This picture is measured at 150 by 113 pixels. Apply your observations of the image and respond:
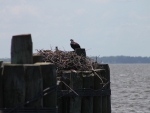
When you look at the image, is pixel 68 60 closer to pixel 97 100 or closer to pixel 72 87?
pixel 97 100

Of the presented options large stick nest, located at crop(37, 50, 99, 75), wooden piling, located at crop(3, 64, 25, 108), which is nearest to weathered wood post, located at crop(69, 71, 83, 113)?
large stick nest, located at crop(37, 50, 99, 75)

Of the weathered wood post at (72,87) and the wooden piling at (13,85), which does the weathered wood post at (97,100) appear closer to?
the weathered wood post at (72,87)

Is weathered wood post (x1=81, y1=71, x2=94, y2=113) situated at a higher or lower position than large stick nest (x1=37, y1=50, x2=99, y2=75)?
lower

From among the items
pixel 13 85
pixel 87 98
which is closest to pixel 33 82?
pixel 13 85

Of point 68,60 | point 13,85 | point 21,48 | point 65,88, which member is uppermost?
point 21,48

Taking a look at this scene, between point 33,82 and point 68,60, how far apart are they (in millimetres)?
5236

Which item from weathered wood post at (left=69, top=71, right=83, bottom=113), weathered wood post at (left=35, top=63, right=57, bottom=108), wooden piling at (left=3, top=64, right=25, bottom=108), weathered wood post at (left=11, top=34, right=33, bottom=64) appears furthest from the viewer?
weathered wood post at (left=69, top=71, right=83, bottom=113)

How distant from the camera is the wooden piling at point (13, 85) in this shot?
7.02 metres

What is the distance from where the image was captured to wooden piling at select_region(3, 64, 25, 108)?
276 inches

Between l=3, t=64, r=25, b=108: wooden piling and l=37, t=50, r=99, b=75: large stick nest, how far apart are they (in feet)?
15.1

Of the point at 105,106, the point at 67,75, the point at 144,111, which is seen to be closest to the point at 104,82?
the point at 105,106

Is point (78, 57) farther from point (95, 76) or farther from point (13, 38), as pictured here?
point (13, 38)

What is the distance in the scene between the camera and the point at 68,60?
40.4 ft

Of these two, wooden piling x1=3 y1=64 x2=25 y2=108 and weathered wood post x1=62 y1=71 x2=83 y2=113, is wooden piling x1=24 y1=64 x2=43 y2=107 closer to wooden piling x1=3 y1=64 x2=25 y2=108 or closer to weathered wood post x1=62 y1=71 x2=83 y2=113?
wooden piling x1=3 y1=64 x2=25 y2=108
